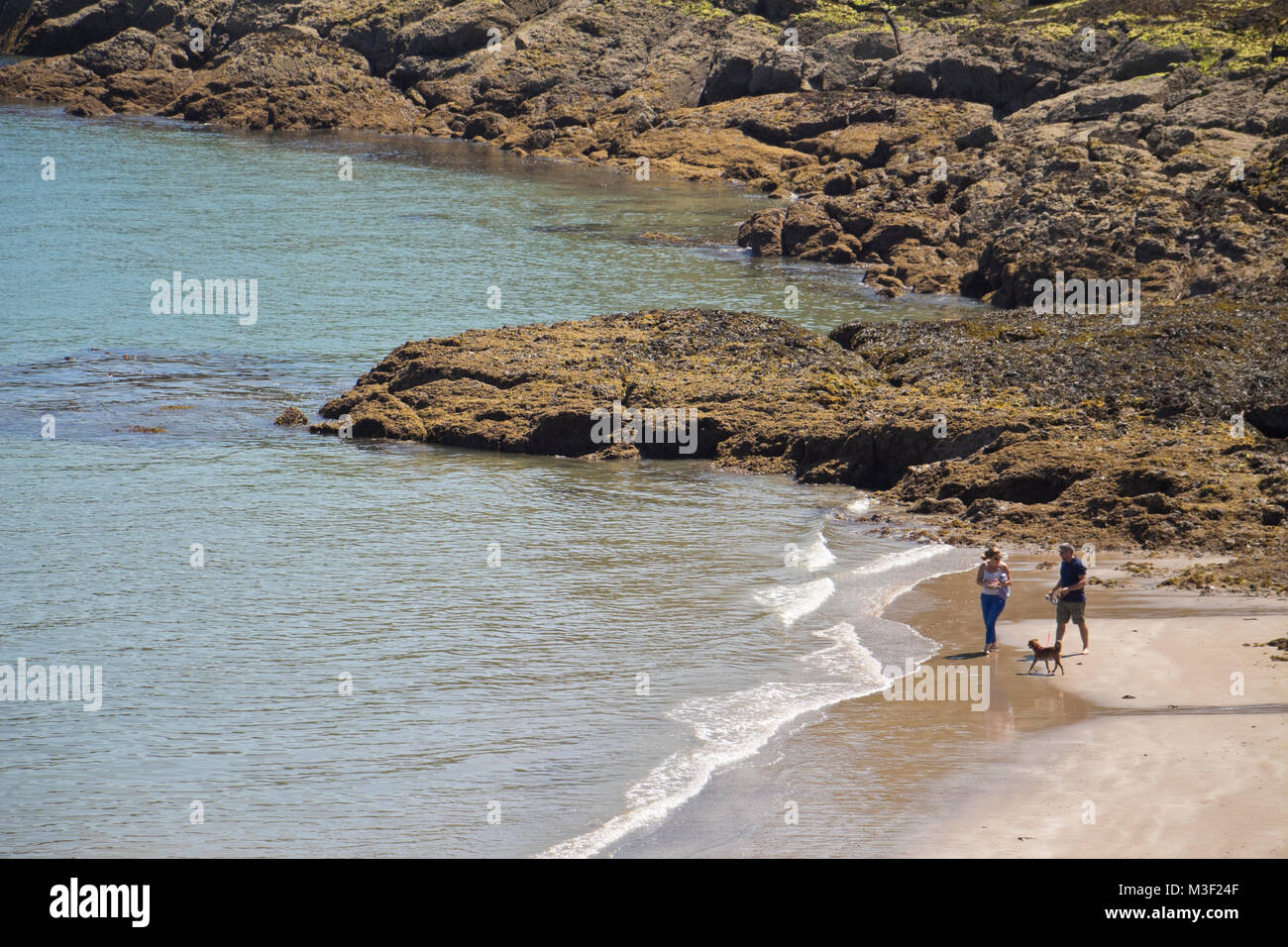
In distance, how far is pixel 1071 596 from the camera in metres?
16.0

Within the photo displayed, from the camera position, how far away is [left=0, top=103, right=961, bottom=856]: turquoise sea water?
42.9ft

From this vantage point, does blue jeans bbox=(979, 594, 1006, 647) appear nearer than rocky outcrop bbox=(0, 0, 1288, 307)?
Yes

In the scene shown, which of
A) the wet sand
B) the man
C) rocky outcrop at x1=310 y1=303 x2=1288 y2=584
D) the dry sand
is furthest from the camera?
rocky outcrop at x1=310 y1=303 x2=1288 y2=584

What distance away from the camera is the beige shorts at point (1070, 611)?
15969mm

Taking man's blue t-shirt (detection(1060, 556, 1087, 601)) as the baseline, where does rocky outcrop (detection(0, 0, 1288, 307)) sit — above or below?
above

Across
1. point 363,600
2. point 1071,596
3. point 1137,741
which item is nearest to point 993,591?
point 1071,596

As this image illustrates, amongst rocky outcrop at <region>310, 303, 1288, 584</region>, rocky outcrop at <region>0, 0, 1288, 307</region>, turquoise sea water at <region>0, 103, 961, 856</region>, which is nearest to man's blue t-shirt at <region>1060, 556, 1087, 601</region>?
turquoise sea water at <region>0, 103, 961, 856</region>

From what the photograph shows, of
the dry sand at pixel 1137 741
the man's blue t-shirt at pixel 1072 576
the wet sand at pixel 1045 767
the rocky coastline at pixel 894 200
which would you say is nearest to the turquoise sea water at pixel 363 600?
the wet sand at pixel 1045 767

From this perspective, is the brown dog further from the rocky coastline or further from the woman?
the rocky coastline

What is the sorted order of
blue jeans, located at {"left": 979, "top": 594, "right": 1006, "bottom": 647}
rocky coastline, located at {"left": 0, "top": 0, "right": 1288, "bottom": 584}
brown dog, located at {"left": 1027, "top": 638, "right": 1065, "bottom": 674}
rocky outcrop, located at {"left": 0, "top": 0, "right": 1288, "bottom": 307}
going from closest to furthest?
brown dog, located at {"left": 1027, "top": 638, "right": 1065, "bottom": 674} < blue jeans, located at {"left": 979, "top": 594, "right": 1006, "bottom": 647} < rocky coastline, located at {"left": 0, "top": 0, "right": 1288, "bottom": 584} < rocky outcrop, located at {"left": 0, "top": 0, "right": 1288, "bottom": 307}

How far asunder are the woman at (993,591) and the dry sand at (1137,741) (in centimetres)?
28

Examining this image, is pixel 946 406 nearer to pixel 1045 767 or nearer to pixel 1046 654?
pixel 1046 654

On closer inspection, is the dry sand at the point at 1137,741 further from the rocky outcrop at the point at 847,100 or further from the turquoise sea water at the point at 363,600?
the rocky outcrop at the point at 847,100

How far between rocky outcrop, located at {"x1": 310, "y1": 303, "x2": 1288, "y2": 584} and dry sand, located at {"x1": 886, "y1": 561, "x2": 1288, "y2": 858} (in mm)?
3384
